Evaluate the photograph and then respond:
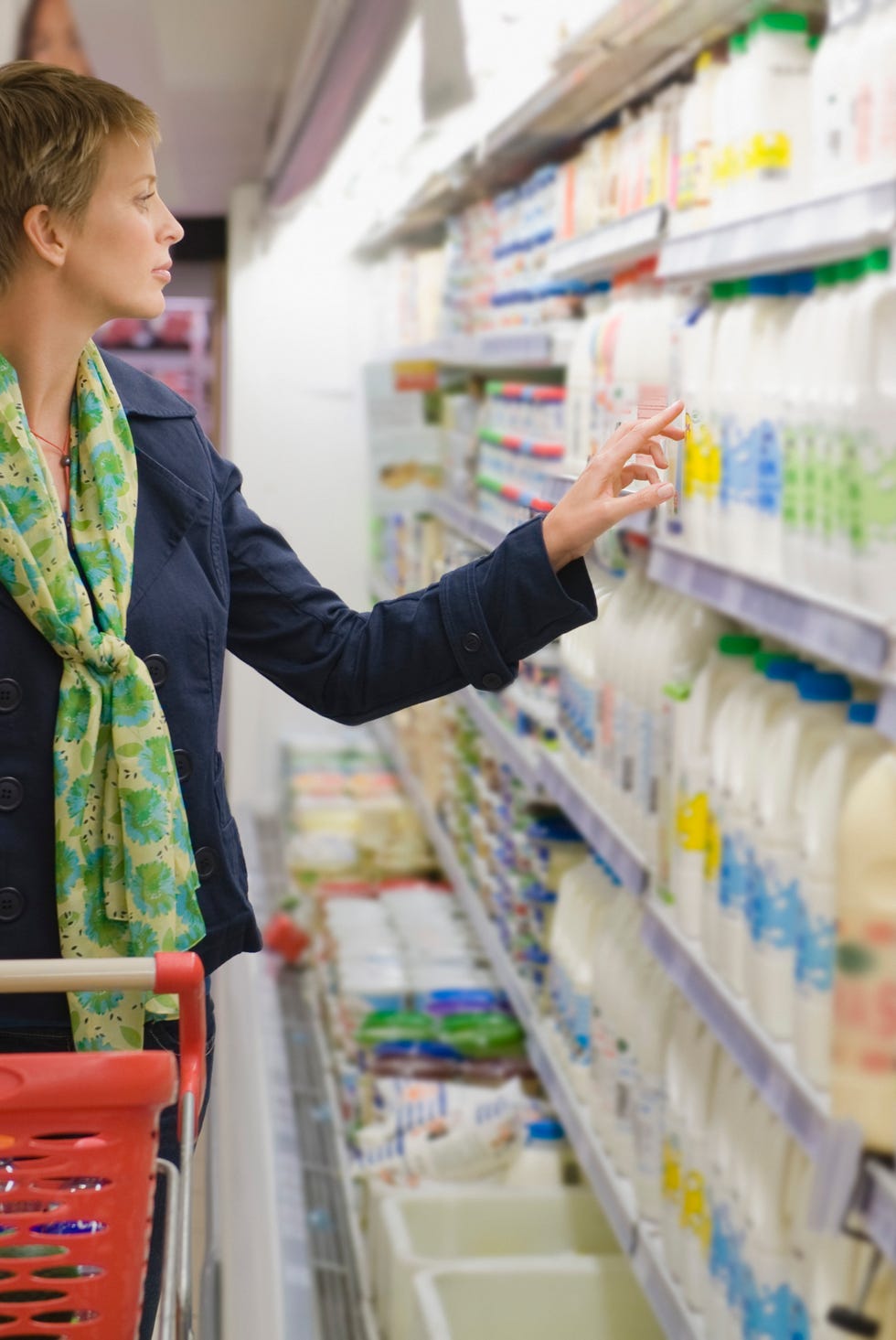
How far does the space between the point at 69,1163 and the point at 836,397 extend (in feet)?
3.19

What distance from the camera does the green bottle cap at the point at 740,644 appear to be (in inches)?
82.7

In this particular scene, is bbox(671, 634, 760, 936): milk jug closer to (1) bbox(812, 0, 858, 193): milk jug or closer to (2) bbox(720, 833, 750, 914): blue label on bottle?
(2) bbox(720, 833, 750, 914): blue label on bottle

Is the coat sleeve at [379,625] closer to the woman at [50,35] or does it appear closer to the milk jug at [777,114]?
the milk jug at [777,114]

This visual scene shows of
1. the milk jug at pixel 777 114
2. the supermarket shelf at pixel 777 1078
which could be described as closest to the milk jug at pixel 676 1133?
the supermarket shelf at pixel 777 1078

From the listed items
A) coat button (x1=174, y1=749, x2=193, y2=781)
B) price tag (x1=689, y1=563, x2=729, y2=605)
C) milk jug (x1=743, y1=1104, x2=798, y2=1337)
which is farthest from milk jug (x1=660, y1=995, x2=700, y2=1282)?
coat button (x1=174, y1=749, x2=193, y2=781)

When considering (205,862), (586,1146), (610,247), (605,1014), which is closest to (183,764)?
(205,862)

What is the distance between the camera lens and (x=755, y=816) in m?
1.87

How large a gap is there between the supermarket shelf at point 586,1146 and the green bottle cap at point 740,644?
2.69 ft

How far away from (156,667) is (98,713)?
0.29ft

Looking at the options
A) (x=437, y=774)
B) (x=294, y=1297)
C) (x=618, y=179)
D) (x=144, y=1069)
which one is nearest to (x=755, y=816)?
(x=144, y=1069)

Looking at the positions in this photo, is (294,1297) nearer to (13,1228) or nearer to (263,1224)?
(263,1224)

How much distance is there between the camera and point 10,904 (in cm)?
153

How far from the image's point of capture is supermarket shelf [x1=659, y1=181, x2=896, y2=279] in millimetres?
1469

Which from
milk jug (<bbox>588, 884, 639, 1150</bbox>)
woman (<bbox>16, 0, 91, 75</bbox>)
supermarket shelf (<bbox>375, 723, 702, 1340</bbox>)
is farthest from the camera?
woman (<bbox>16, 0, 91, 75</bbox>)
